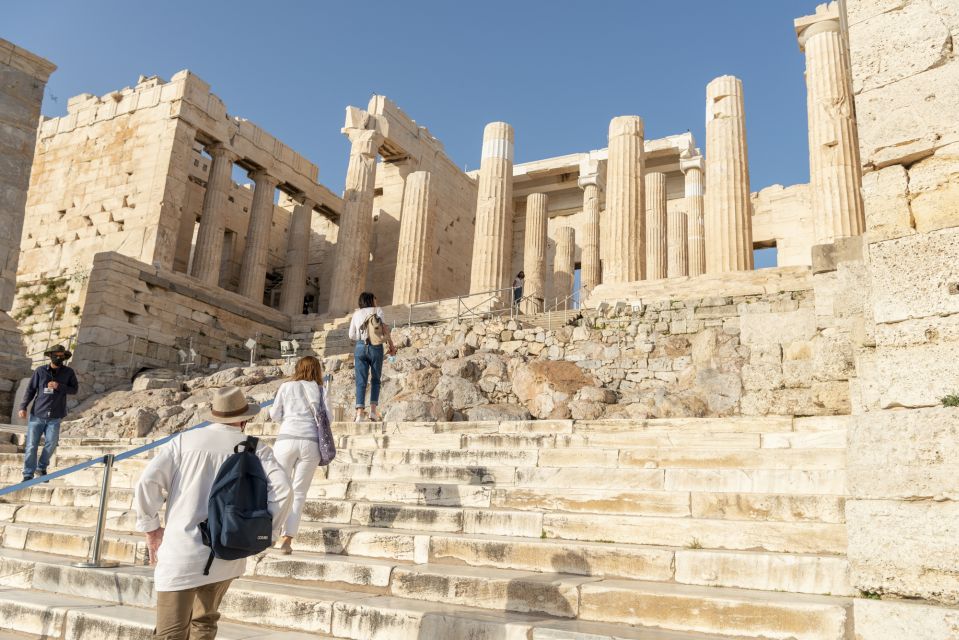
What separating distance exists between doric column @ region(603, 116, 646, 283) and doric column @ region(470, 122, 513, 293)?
329 centimetres

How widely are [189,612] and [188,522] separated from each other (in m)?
0.34

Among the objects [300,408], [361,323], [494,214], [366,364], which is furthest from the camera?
[494,214]

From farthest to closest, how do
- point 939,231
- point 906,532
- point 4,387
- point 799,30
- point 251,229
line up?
point 251,229 → point 799,30 → point 4,387 → point 939,231 → point 906,532

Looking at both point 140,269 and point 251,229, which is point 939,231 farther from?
point 251,229

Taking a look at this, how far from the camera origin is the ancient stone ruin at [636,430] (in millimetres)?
3229

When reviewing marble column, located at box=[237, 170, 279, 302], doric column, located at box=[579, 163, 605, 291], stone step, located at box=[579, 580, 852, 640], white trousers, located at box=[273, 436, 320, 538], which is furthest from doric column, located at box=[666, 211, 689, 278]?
stone step, located at box=[579, 580, 852, 640]

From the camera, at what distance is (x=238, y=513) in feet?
8.88

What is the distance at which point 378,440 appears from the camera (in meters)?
7.38

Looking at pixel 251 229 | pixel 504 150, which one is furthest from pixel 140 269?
pixel 504 150

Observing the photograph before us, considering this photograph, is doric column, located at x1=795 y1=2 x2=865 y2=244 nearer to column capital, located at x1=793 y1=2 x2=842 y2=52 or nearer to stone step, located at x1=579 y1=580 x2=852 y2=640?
column capital, located at x1=793 y1=2 x2=842 y2=52

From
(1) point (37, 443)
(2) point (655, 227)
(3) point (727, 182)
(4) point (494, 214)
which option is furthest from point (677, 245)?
(1) point (37, 443)

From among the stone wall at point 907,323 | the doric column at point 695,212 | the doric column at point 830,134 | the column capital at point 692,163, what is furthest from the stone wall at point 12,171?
the column capital at point 692,163

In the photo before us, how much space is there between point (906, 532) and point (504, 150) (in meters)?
20.2

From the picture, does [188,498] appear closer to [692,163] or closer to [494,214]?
[494,214]
